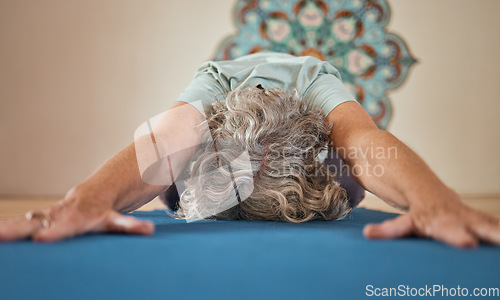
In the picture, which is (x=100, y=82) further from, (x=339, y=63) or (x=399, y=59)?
(x=399, y=59)

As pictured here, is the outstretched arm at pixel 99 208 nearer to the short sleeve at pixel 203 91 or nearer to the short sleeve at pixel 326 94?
the short sleeve at pixel 203 91

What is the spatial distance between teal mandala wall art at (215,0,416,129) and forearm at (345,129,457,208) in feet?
11.8

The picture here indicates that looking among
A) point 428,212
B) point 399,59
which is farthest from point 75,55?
point 428,212

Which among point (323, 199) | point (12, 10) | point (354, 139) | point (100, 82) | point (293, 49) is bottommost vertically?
point (323, 199)

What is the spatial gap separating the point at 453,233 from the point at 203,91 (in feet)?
3.30

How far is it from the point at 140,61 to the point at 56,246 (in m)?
4.12

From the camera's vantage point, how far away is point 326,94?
140cm

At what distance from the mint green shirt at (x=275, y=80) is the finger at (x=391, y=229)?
25.7 inches

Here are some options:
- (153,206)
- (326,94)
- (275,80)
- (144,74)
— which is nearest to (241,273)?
(326,94)

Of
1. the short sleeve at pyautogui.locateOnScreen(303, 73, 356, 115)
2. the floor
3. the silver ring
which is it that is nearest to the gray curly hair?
the short sleeve at pyautogui.locateOnScreen(303, 73, 356, 115)

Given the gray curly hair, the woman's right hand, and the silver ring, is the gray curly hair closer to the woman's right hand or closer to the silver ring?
Result: the woman's right hand

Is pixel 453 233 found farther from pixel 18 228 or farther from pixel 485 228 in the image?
pixel 18 228

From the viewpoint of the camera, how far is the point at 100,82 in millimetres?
4500

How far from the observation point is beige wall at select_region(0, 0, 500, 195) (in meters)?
4.42
